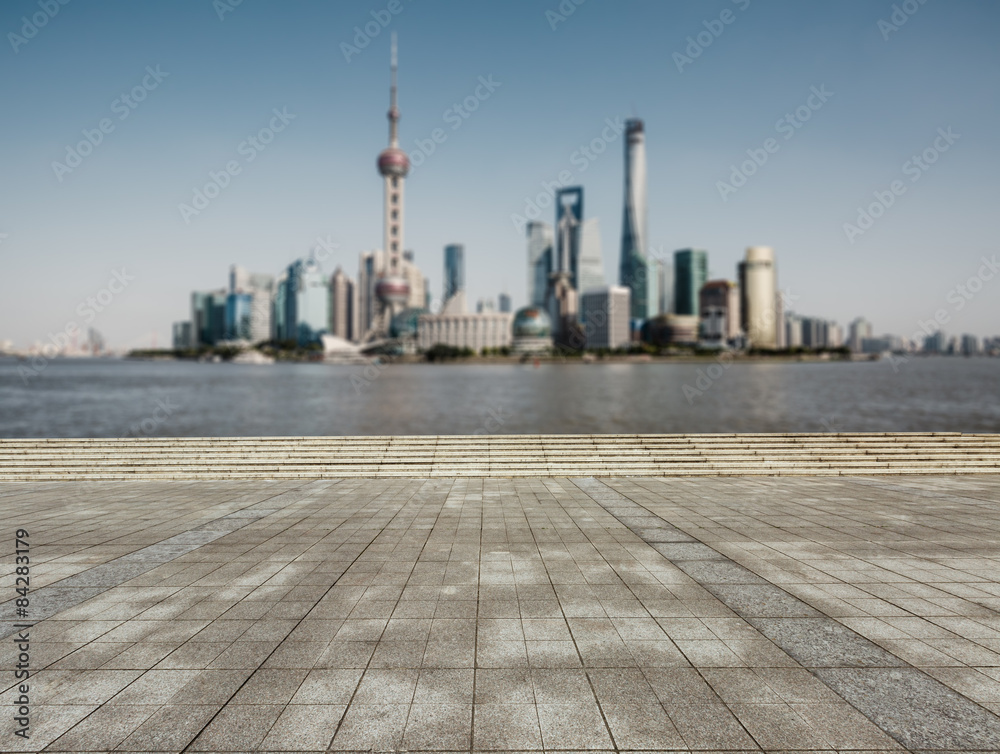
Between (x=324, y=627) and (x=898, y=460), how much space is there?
17.9 meters

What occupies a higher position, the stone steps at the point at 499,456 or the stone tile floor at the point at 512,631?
the stone steps at the point at 499,456

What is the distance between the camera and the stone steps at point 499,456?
17047mm

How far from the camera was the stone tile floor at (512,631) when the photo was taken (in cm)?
495

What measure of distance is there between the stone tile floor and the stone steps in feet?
15.9

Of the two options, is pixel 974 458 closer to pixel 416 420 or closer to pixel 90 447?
pixel 90 447

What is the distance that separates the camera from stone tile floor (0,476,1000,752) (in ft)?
16.3

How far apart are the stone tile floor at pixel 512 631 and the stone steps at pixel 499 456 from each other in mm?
4843

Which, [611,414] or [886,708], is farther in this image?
[611,414]

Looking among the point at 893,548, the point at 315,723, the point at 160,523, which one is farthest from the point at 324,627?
the point at 893,548

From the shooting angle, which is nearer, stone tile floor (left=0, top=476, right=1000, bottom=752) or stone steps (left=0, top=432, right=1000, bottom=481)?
stone tile floor (left=0, top=476, right=1000, bottom=752)

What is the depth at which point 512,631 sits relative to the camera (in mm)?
6656

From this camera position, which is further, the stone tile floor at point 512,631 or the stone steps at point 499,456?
the stone steps at point 499,456

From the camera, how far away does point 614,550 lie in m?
9.72

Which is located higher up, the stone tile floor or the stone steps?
the stone steps
